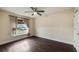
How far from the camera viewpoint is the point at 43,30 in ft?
21.8

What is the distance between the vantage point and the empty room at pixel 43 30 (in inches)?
146

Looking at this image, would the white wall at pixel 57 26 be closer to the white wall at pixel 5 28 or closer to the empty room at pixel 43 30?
the empty room at pixel 43 30

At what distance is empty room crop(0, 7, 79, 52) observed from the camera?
3702 mm

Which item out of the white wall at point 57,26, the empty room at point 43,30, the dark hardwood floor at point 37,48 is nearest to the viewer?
the dark hardwood floor at point 37,48

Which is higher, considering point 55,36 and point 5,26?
point 5,26

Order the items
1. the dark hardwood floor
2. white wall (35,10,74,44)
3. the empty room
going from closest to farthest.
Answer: the dark hardwood floor
the empty room
white wall (35,10,74,44)

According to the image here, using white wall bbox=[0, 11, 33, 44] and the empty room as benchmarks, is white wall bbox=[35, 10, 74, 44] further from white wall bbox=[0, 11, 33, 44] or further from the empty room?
white wall bbox=[0, 11, 33, 44]

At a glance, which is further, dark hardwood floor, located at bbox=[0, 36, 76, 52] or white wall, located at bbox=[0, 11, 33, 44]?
white wall, located at bbox=[0, 11, 33, 44]

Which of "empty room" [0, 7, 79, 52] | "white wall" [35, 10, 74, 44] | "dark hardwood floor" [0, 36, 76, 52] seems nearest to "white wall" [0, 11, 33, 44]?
"empty room" [0, 7, 79, 52]

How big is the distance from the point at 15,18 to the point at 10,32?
1180mm

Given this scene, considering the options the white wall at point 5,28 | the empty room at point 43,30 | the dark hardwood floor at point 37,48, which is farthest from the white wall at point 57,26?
the white wall at point 5,28

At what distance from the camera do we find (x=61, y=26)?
4.93 m
